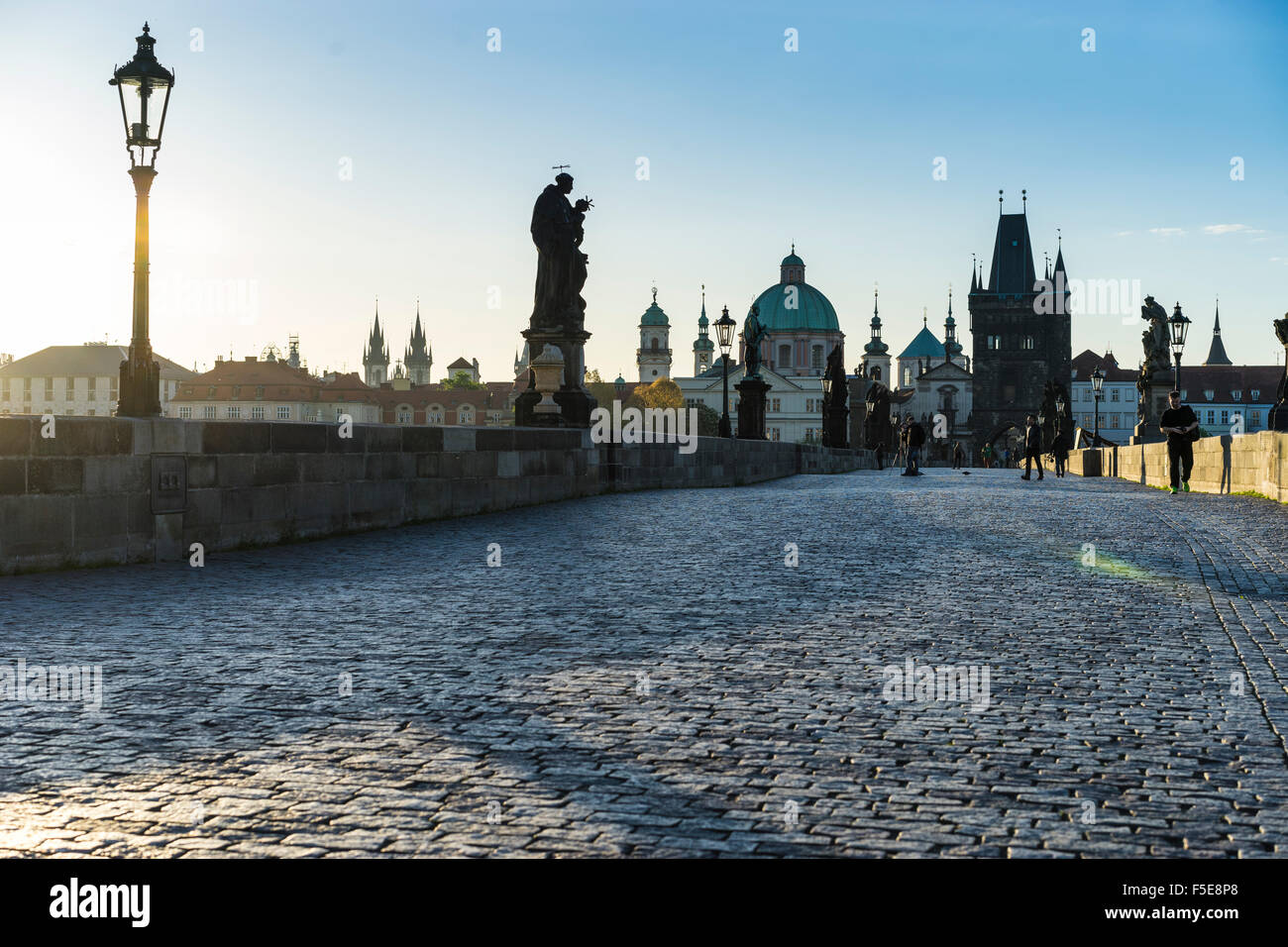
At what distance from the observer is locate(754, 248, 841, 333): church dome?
16200 cm

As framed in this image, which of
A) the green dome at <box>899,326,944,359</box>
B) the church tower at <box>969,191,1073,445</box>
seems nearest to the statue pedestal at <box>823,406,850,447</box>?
the church tower at <box>969,191,1073,445</box>

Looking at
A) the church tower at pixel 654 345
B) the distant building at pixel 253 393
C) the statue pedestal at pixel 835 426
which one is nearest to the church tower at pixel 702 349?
the church tower at pixel 654 345

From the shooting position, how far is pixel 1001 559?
1003 cm

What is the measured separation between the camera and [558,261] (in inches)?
786

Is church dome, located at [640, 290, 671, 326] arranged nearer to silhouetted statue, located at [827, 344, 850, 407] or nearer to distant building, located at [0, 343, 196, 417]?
distant building, located at [0, 343, 196, 417]

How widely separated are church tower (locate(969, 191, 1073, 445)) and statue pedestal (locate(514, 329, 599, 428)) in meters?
118

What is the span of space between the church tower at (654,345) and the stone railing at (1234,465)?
149 meters

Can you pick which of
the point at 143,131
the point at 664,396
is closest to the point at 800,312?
the point at 664,396

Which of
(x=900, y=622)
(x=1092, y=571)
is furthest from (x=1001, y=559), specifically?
(x=900, y=622)

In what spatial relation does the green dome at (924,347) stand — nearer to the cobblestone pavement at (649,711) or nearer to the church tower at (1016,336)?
the church tower at (1016,336)

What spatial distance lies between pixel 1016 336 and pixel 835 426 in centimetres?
9502

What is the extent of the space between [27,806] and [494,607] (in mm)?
4036

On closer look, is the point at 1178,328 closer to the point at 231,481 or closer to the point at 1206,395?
the point at 231,481
